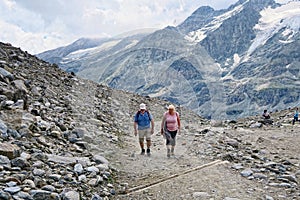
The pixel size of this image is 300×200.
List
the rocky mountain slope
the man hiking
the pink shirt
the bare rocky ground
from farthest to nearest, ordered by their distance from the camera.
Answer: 1. the man hiking
2. the pink shirt
3. the bare rocky ground
4. the rocky mountain slope

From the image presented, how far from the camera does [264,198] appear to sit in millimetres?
10414

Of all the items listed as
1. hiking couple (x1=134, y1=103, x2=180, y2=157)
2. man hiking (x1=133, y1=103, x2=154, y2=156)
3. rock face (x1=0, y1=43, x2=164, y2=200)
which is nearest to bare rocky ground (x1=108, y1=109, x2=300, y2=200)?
hiking couple (x1=134, y1=103, x2=180, y2=157)

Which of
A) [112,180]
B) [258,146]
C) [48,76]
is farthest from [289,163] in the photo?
[48,76]

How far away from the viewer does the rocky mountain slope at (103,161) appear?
9.20m

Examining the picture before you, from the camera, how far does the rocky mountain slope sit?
9.20 metres

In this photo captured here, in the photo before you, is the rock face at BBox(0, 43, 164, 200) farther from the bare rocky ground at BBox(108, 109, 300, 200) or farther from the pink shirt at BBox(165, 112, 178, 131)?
the pink shirt at BBox(165, 112, 178, 131)

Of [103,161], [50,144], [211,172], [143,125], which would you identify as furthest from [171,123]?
[50,144]

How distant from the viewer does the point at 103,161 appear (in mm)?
12094

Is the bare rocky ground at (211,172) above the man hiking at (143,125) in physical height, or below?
below

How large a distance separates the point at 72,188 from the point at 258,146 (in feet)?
43.2

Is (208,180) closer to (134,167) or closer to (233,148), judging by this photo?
(134,167)

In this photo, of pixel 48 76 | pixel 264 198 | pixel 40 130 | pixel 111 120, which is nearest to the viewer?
pixel 264 198

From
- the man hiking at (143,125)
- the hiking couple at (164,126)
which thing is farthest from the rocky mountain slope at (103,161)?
the man hiking at (143,125)

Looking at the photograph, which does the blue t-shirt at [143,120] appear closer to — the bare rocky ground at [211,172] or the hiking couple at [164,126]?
the hiking couple at [164,126]
